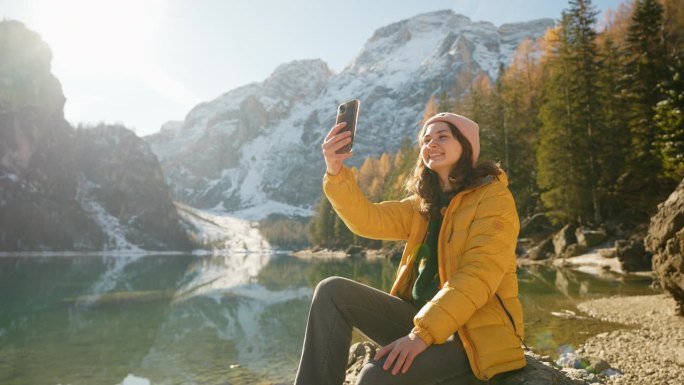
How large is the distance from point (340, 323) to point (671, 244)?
897 cm

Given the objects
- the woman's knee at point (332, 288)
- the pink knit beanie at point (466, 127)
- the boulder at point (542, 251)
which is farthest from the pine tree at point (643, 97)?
the woman's knee at point (332, 288)

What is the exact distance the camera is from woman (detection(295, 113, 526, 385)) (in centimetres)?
230

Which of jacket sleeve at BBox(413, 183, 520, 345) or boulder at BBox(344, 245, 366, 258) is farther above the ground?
jacket sleeve at BBox(413, 183, 520, 345)

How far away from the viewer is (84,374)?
28.2 ft

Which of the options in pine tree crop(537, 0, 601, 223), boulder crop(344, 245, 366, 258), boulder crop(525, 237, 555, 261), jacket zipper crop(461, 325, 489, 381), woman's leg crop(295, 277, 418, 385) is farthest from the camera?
boulder crop(344, 245, 366, 258)

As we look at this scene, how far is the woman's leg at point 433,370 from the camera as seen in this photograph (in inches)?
88.3

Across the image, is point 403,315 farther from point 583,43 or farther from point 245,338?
point 583,43

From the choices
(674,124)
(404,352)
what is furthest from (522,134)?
(404,352)

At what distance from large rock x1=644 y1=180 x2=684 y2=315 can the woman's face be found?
790 cm

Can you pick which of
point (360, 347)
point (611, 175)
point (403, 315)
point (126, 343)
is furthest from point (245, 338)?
point (611, 175)

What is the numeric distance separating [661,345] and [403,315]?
719 cm

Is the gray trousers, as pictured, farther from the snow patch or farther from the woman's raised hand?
the snow patch

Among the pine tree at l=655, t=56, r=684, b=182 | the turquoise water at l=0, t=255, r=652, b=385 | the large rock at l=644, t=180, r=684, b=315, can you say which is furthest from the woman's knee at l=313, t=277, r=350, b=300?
the pine tree at l=655, t=56, r=684, b=182

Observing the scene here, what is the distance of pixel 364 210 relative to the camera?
3.23 m
